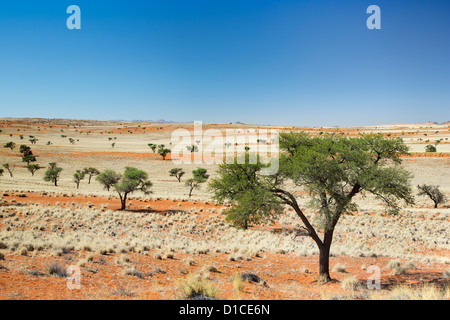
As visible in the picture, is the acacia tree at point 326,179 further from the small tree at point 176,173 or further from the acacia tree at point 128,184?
the small tree at point 176,173

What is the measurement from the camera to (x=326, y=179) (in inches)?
459

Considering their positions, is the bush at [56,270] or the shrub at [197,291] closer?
the shrub at [197,291]

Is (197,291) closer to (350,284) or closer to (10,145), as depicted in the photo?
(350,284)

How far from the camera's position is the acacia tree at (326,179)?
443 inches

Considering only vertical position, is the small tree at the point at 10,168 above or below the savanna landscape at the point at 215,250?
above

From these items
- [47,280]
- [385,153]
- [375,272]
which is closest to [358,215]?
[375,272]

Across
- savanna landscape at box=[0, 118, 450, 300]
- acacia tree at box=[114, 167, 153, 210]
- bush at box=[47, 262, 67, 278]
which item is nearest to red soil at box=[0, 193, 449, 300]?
savanna landscape at box=[0, 118, 450, 300]

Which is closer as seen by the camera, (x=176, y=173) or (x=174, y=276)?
(x=174, y=276)

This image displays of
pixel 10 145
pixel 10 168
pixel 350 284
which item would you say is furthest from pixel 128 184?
pixel 10 145

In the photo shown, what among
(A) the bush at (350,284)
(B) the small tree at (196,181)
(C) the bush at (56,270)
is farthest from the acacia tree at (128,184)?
(A) the bush at (350,284)

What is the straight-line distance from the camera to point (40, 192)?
40219 millimetres

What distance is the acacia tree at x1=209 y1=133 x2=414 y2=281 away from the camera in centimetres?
1124

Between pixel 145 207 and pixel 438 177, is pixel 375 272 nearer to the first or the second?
pixel 145 207
